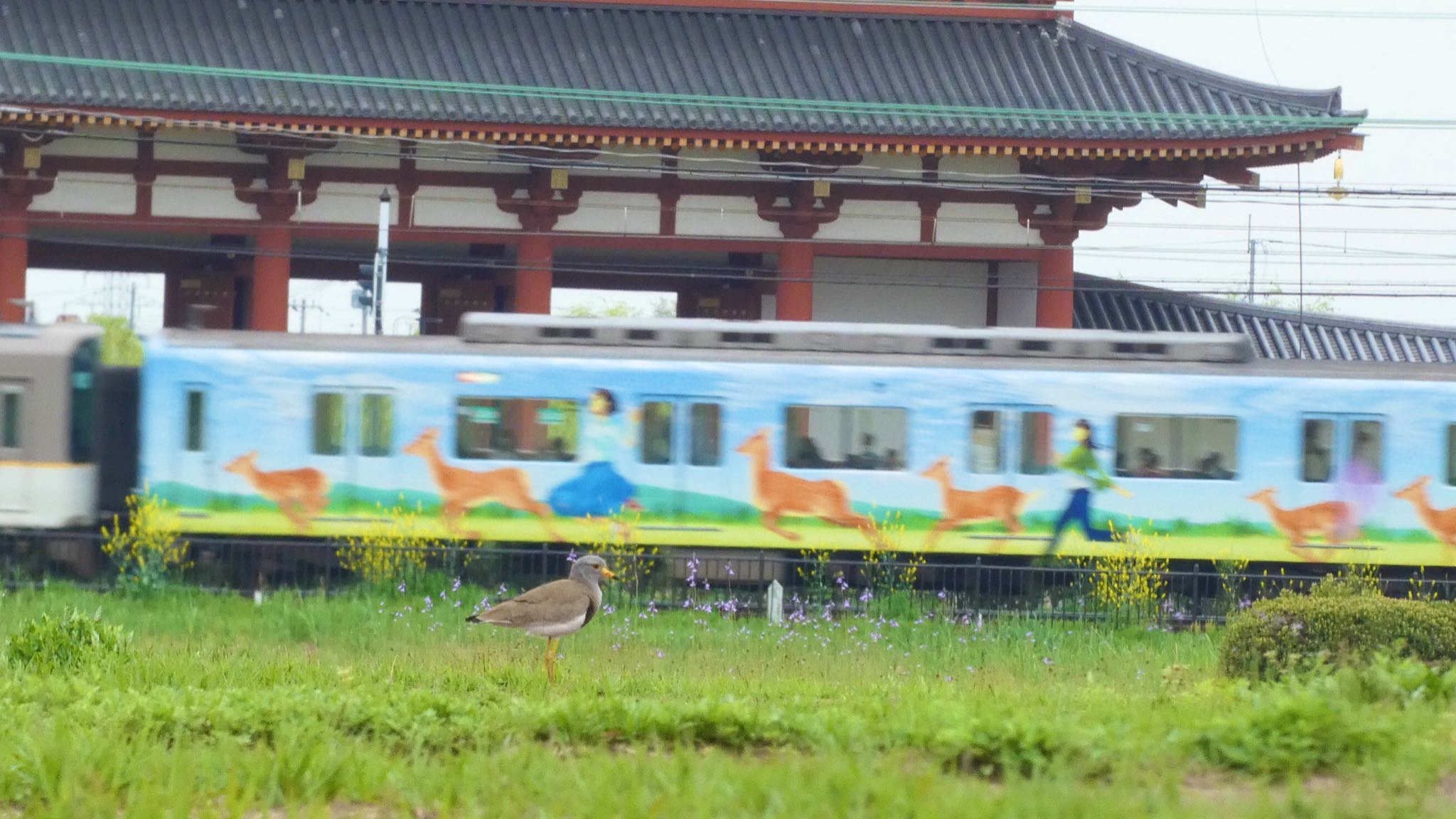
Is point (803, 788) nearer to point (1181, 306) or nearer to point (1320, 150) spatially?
point (1320, 150)

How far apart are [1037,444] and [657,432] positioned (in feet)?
12.7

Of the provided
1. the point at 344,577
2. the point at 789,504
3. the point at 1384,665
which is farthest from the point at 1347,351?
the point at 1384,665

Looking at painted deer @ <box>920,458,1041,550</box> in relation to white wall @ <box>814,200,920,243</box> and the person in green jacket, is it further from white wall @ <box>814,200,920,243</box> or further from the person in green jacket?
white wall @ <box>814,200,920,243</box>

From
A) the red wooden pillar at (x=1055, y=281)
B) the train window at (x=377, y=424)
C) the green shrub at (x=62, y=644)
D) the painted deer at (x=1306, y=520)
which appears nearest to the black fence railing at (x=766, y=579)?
the painted deer at (x=1306, y=520)

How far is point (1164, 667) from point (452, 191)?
13798 mm

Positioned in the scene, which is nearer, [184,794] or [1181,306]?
[184,794]

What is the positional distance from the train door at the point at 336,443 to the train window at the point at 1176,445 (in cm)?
781

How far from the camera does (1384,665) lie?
793cm

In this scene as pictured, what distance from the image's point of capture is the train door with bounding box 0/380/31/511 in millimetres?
16859

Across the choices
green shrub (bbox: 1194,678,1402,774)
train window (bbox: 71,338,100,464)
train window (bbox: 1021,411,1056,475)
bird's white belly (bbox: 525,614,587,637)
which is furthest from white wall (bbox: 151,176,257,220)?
green shrub (bbox: 1194,678,1402,774)

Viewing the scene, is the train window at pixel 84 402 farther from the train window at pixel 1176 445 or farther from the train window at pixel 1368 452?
the train window at pixel 1368 452

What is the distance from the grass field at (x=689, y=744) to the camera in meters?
5.96

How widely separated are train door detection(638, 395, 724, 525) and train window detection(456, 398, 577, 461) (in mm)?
421

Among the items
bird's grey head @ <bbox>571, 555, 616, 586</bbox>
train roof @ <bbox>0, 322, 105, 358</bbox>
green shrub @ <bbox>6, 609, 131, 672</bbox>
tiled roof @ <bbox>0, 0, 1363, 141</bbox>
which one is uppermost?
tiled roof @ <bbox>0, 0, 1363, 141</bbox>
